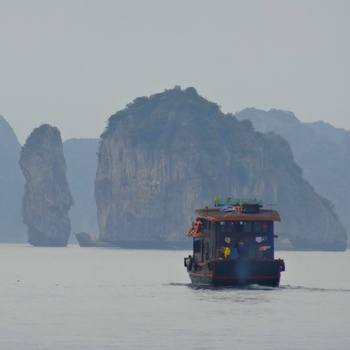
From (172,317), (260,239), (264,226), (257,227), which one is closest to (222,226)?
(257,227)

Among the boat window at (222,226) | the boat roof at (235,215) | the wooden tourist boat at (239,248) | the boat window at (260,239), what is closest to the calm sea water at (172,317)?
the wooden tourist boat at (239,248)

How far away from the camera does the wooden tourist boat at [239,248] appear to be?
90750 millimetres

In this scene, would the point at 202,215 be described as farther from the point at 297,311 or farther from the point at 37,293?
the point at 297,311

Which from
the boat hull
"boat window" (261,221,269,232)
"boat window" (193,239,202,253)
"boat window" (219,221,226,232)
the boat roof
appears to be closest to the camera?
the boat hull

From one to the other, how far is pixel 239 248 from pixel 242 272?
2278 millimetres

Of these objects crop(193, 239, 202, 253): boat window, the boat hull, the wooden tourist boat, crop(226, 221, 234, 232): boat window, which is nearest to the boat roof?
the wooden tourist boat

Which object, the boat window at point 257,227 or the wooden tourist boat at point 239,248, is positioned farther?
the boat window at point 257,227

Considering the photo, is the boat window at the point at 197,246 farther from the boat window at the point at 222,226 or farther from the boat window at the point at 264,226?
the boat window at the point at 264,226

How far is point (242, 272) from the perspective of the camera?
9075 cm

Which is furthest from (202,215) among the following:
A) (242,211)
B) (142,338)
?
(142,338)

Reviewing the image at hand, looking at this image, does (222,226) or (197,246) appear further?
(197,246)

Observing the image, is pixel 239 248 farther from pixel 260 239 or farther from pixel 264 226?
pixel 264 226

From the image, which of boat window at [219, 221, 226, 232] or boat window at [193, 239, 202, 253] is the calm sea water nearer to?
boat window at [193, 239, 202, 253]

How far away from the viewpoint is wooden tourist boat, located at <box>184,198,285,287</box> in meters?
90.8
